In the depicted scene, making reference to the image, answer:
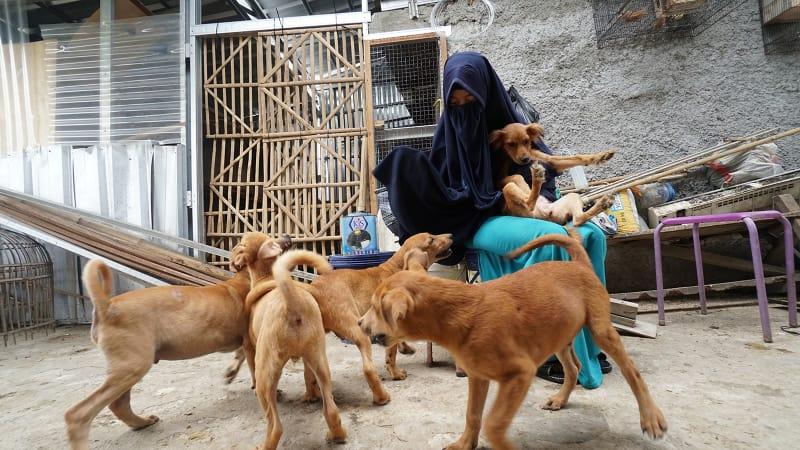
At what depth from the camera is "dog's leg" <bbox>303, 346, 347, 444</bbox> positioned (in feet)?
6.88

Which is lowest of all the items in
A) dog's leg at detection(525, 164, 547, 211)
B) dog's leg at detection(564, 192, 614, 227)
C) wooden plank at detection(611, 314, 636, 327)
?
wooden plank at detection(611, 314, 636, 327)

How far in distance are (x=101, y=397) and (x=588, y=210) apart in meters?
3.03

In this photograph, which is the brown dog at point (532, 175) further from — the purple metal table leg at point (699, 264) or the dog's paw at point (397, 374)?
the purple metal table leg at point (699, 264)

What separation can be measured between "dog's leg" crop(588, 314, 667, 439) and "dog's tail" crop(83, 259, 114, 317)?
2553mm

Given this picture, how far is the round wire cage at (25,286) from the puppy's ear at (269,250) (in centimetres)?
446

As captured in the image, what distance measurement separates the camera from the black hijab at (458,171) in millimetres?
3150

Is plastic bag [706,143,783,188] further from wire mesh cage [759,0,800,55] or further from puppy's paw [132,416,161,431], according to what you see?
puppy's paw [132,416,161,431]

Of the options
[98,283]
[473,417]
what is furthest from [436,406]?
[98,283]

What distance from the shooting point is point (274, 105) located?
7066 millimetres

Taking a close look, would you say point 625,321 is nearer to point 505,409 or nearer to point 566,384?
point 566,384

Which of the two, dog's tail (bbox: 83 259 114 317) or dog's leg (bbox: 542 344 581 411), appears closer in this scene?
dog's tail (bbox: 83 259 114 317)

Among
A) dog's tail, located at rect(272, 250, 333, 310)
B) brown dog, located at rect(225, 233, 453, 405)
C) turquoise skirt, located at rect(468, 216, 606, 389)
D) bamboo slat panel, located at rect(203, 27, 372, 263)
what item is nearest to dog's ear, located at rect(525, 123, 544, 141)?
turquoise skirt, located at rect(468, 216, 606, 389)

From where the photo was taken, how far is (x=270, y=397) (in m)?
2.07

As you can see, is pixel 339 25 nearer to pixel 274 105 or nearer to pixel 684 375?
pixel 274 105
